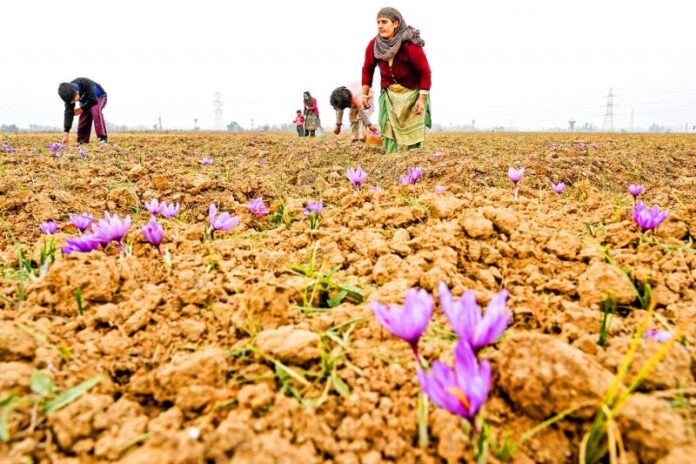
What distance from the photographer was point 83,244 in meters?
1.32

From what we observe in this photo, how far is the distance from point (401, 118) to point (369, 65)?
76cm

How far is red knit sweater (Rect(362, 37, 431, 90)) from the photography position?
4662 millimetres

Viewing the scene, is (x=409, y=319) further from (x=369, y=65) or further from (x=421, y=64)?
(x=369, y=65)

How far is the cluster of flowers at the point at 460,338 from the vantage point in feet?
2.11

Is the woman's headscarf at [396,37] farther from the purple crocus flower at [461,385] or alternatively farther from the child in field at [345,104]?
the purple crocus flower at [461,385]

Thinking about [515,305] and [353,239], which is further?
[353,239]

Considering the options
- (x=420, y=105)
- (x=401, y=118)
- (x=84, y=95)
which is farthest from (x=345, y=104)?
(x=84, y=95)

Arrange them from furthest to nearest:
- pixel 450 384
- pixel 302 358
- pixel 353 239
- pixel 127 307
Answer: pixel 353 239 → pixel 127 307 → pixel 302 358 → pixel 450 384

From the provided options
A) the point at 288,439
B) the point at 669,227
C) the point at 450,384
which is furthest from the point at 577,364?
the point at 669,227

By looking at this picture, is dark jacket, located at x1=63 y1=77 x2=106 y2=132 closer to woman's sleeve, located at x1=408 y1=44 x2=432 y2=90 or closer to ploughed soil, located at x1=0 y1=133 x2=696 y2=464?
woman's sleeve, located at x1=408 y1=44 x2=432 y2=90

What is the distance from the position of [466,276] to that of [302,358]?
26.0 inches

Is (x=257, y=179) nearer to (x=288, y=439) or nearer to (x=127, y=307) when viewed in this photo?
(x=127, y=307)

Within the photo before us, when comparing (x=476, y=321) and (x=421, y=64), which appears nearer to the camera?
(x=476, y=321)

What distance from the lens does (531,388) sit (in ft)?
2.46
